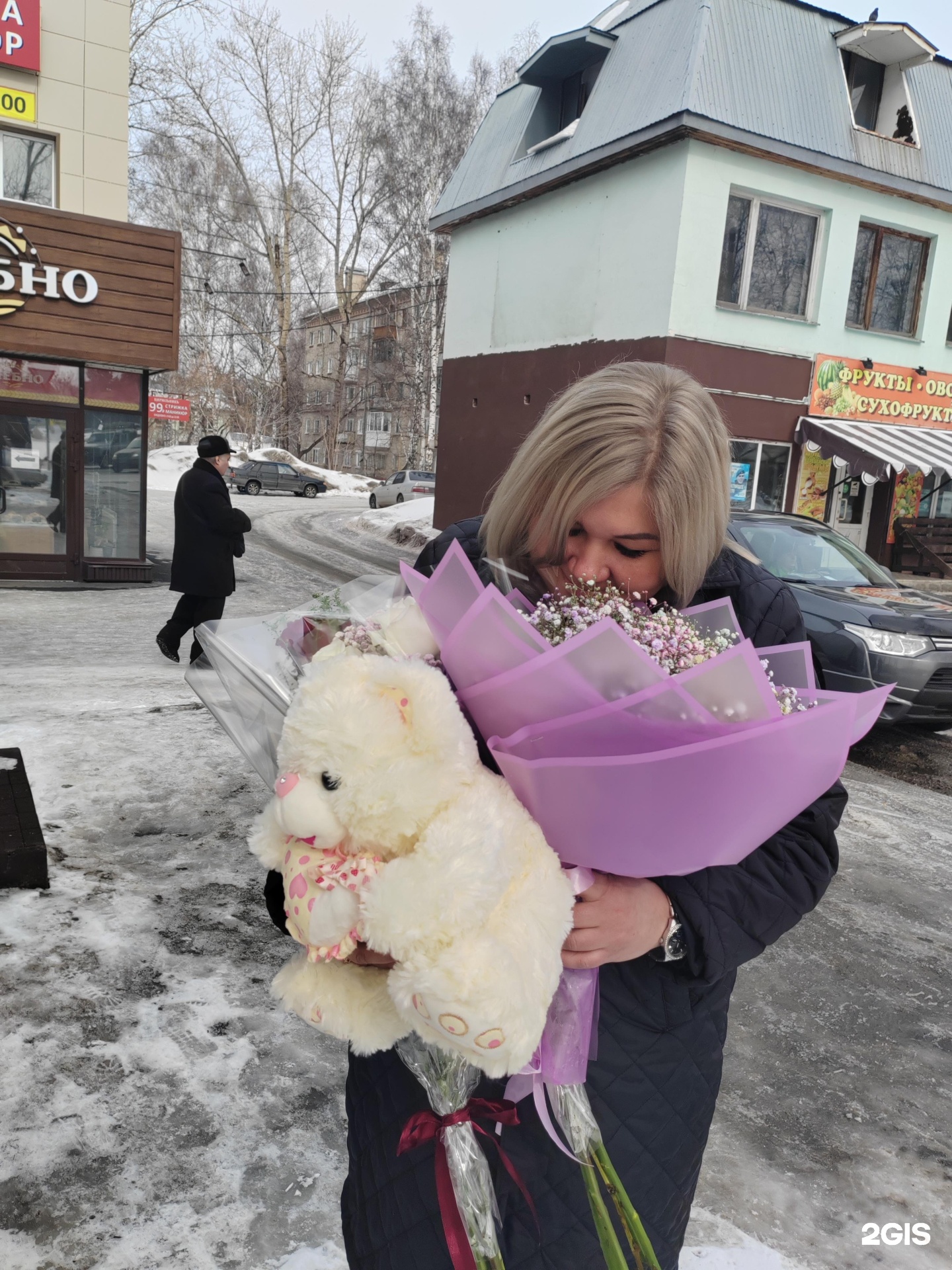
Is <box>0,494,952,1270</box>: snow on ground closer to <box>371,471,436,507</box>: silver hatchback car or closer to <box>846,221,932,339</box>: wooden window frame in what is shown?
<box>846,221,932,339</box>: wooden window frame

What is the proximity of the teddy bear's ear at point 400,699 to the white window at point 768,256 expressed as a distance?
1458 centimetres

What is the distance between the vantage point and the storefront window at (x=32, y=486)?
10.4 metres

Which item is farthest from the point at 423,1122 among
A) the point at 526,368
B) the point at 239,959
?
the point at 526,368

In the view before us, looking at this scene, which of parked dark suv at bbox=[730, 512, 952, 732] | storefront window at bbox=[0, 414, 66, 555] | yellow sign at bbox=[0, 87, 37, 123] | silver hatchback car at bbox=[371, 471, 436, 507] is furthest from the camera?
silver hatchback car at bbox=[371, 471, 436, 507]

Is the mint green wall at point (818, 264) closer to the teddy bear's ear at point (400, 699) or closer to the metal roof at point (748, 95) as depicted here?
the metal roof at point (748, 95)

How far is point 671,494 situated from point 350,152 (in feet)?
125

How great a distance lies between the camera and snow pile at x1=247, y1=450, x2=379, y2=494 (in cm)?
3856

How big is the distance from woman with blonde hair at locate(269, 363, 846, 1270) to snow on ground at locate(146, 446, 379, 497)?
35387 mm

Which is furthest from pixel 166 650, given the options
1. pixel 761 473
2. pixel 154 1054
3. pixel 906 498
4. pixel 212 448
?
pixel 906 498

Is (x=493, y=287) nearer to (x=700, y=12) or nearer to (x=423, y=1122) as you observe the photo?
(x=700, y=12)

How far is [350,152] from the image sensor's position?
33.8 m

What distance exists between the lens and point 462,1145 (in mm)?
1149

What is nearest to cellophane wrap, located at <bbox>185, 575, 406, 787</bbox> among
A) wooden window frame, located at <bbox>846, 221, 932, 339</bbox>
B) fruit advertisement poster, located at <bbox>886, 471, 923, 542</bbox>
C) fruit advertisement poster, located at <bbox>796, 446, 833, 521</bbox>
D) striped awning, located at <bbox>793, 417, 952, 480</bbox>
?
striped awning, located at <bbox>793, 417, 952, 480</bbox>

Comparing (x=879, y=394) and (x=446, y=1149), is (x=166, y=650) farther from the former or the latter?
(x=879, y=394)
